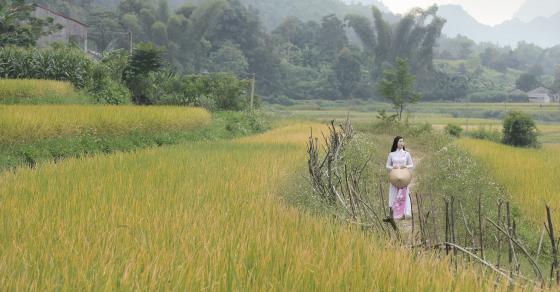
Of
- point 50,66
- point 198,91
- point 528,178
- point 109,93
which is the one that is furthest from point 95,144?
point 198,91

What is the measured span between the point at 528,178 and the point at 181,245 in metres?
7.71

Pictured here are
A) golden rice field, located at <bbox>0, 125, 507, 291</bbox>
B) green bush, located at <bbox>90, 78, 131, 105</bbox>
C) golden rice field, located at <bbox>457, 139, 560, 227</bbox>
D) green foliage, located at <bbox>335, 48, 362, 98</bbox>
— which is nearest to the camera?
golden rice field, located at <bbox>0, 125, 507, 291</bbox>

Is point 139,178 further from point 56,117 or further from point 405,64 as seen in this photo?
point 405,64

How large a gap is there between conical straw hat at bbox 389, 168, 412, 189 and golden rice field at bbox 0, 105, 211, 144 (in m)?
5.93

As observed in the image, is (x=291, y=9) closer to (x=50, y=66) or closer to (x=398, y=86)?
(x=398, y=86)

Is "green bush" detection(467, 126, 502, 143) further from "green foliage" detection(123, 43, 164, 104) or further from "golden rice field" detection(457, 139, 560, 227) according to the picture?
"green foliage" detection(123, 43, 164, 104)

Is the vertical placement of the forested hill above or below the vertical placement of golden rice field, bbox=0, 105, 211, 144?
above

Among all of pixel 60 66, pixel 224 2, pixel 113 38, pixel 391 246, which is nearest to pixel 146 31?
pixel 113 38

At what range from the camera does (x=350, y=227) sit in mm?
4320

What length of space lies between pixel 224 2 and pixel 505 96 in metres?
29.0

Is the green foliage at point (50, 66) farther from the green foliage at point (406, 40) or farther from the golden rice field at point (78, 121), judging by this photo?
the green foliage at point (406, 40)

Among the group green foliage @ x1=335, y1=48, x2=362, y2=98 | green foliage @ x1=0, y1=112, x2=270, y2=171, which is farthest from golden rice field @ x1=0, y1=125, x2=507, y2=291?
green foliage @ x1=335, y1=48, x2=362, y2=98

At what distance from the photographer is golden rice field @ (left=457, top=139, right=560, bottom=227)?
23.8 ft

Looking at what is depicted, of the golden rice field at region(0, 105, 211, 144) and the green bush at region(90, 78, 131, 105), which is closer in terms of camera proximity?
the golden rice field at region(0, 105, 211, 144)
